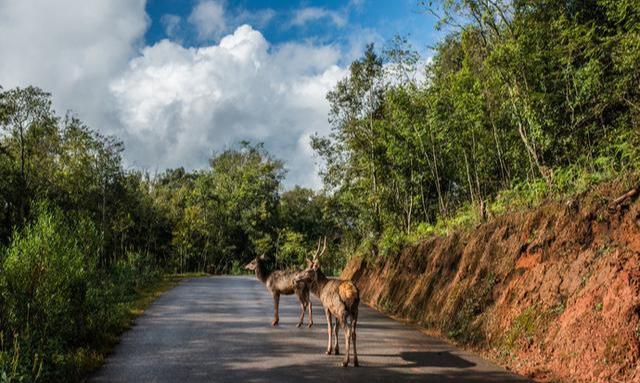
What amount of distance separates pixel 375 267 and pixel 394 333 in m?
10.8

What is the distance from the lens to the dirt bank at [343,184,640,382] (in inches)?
294

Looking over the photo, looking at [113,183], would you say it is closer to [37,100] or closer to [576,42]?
[37,100]

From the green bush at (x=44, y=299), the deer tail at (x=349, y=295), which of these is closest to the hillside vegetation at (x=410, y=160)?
the green bush at (x=44, y=299)

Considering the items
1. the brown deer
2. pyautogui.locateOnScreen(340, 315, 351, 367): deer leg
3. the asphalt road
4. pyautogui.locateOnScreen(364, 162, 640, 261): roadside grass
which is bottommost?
the asphalt road

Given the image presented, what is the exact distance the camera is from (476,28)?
51.8ft

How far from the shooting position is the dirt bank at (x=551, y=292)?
7.48 metres

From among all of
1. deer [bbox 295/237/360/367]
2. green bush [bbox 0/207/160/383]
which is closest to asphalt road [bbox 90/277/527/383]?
deer [bbox 295/237/360/367]

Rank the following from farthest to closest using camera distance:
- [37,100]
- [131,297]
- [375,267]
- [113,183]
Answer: [113,183] → [37,100] → [375,267] → [131,297]

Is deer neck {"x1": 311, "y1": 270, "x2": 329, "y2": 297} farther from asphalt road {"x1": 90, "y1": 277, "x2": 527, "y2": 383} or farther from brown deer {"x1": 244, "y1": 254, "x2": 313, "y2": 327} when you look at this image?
brown deer {"x1": 244, "y1": 254, "x2": 313, "y2": 327}

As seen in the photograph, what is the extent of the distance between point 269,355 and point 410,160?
47.0 ft

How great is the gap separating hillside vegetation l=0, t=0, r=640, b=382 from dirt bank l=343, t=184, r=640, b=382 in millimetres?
331

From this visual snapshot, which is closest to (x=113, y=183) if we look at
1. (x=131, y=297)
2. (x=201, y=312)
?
(x=131, y=297)

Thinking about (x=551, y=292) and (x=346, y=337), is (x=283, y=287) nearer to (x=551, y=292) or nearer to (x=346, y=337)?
(x=346, y=337)

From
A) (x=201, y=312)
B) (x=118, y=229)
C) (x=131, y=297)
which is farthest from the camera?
(x=118, y=229)
